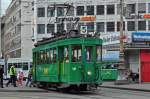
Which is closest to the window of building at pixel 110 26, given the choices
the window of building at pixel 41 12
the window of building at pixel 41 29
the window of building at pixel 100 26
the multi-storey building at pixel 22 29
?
the window of building at pixel 100 26

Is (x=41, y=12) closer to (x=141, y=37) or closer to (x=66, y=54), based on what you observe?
(x=141, y=37)

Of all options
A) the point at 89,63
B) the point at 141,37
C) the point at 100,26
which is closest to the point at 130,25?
the point at 100,26

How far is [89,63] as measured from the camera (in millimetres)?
28375

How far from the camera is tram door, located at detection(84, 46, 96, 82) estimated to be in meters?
28.3

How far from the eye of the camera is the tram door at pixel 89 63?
2827 cm

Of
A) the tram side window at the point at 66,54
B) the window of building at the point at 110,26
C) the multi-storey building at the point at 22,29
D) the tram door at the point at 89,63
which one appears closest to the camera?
the tram door at the point at 89,63

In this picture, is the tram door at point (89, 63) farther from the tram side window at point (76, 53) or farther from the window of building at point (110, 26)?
the window of building at point (110, 26)

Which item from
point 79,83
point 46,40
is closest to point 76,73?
point 79,83

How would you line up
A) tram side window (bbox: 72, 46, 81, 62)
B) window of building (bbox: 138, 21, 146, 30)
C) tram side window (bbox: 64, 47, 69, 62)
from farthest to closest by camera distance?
window of building (bbox: 138, 21, 146, 30), tram side window (bbox: 64, 47, 69, 62), tram side window (bbox: 72, 46, 81, 62)

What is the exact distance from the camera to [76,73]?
28.4 m

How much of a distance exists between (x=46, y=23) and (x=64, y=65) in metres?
76.3

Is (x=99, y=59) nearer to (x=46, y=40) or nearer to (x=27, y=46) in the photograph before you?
(x=46, y=40)

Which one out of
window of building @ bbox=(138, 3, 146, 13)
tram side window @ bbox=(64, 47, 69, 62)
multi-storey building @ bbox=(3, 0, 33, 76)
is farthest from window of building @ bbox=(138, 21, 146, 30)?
tram side window @ bbox=(64, 47, 69, 62)

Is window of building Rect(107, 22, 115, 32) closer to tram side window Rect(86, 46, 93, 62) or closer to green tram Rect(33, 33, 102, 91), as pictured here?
green tram Rect(33, 33, 102, 91)
